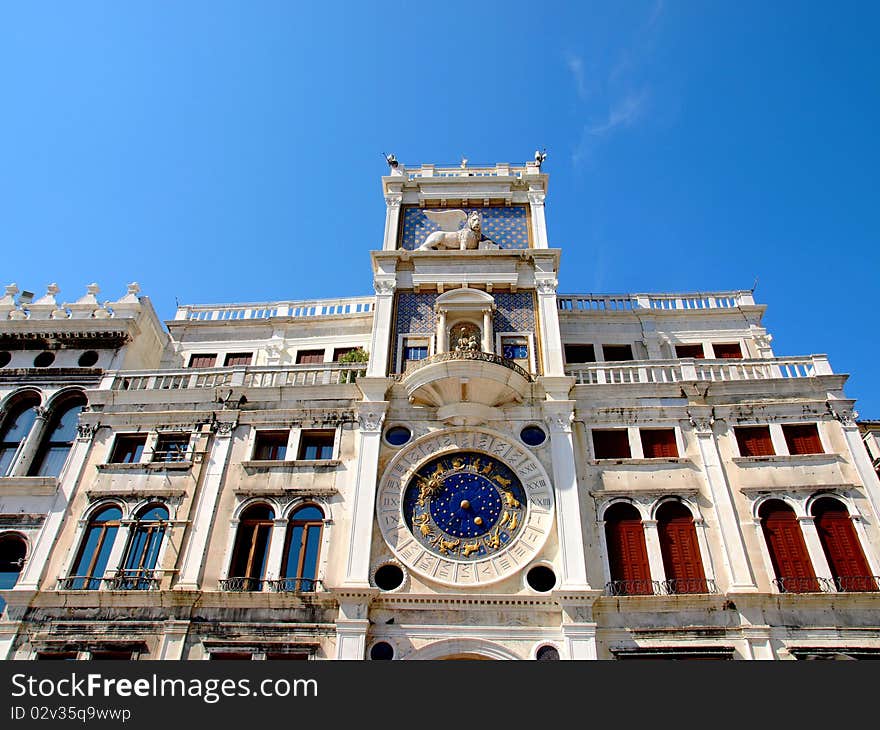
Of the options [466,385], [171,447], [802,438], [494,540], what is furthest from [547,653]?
[171,447]

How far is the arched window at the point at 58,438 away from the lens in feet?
81.4

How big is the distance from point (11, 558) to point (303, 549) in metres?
9.57

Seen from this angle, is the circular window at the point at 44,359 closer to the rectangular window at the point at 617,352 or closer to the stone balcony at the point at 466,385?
the stone balcony at the point at 466,385

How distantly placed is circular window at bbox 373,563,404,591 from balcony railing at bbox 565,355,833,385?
30.2ft

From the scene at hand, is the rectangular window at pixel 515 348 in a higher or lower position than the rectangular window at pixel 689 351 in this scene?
lower

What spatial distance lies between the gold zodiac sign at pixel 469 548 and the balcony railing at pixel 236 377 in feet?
24.9

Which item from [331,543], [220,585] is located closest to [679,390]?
[331,543]

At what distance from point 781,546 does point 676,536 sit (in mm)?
3053

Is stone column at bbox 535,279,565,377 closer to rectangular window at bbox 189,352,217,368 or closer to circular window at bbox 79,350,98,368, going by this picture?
rectangular window at bbox 189,352,217,368

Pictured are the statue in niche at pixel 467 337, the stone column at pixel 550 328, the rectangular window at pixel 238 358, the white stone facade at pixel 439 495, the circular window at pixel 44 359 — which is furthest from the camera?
the rectangular window at pixel 238 358

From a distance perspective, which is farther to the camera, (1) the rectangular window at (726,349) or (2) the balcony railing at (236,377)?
(1) the rectangular window at (726,349)

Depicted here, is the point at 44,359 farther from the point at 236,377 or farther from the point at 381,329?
the point at 381,329

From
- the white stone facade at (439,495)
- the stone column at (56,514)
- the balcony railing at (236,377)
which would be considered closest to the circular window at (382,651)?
the white stone facade at (439,495)

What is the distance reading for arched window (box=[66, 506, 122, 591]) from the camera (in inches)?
843
